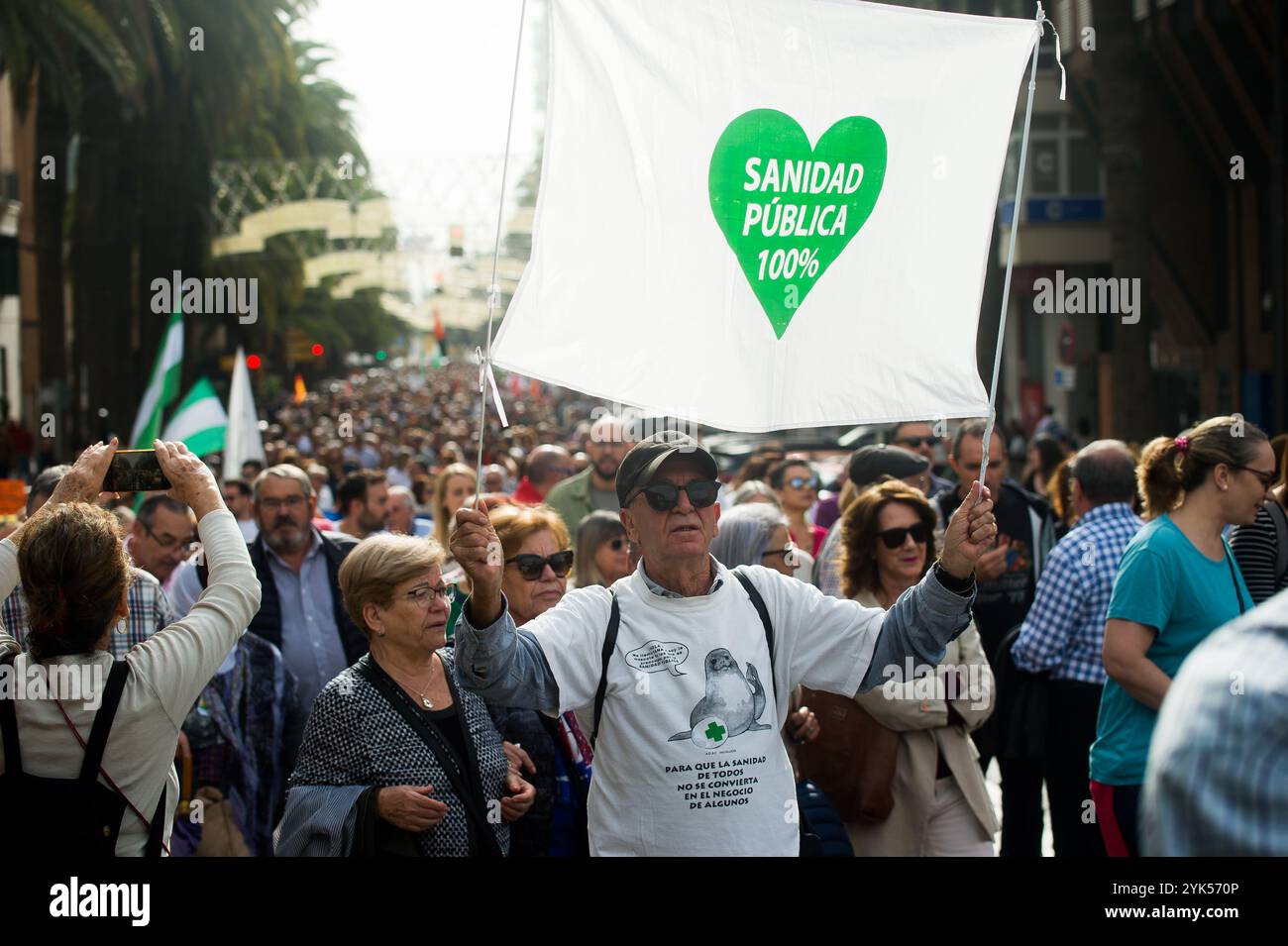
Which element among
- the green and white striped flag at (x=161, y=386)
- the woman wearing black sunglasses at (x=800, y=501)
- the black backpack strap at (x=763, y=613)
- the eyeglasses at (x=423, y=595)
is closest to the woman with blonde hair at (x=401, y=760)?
the eyeglasses at (x=423, y=595)

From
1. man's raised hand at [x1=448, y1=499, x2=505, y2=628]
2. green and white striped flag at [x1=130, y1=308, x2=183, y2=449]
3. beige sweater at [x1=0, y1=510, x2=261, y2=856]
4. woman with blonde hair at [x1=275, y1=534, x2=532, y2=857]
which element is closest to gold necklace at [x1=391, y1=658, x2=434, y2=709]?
woman with blonde hair at [x1=275, y1=534, x2=532, y2=857]

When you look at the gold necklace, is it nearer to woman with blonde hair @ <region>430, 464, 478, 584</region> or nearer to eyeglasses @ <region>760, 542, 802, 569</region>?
eyeglasses @ <region>760, 542, 802, 569</region>

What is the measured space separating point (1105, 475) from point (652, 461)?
334 centimetres

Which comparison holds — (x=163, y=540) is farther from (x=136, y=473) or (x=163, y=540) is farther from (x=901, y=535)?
(x=901, y=535)

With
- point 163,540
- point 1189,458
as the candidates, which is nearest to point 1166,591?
point 1189,458

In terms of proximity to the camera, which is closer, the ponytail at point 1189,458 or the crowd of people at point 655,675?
the crowd of people at point 655,675

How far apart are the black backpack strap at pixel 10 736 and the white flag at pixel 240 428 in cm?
933

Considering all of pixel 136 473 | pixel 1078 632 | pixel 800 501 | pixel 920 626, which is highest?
pixel 136 473

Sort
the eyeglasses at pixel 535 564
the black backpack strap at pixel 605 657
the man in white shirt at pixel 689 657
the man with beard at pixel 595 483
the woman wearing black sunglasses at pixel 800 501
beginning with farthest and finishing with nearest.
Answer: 1. the man with beard at pixel 595 483
2. the woman wearing black sunglasses at pixel 800 501
3. the eyeglasses at pixel 535 564
4. the black backpack strap at pixel 605 657
5. the man in white shirt at pixel 689 657

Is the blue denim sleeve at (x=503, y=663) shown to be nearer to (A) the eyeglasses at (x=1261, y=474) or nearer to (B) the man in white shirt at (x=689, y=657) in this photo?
(B) the man in white shirt at (x=689, y=657)

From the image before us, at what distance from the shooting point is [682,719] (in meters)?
3.59

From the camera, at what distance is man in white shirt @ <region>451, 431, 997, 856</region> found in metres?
3.54

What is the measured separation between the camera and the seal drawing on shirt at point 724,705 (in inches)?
141

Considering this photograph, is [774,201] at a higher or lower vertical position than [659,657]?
higher
